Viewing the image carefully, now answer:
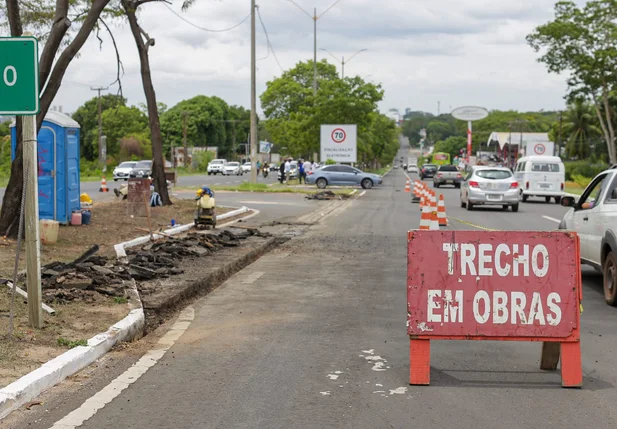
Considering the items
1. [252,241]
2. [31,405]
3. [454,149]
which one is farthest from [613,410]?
[454,149]

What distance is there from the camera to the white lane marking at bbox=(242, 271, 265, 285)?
39.3 ft

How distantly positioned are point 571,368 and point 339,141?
173 ft

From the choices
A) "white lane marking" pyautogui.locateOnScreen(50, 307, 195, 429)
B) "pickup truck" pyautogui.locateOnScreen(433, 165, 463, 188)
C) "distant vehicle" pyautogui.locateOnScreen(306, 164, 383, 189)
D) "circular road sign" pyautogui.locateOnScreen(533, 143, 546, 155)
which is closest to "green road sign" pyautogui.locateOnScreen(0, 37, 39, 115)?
"white lane marking" pyautogui.locateOnScreen(50, 307, 195, 429)

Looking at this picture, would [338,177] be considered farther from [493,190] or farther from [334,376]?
[334,376]

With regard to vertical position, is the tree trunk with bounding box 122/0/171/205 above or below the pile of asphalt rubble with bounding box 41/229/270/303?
above

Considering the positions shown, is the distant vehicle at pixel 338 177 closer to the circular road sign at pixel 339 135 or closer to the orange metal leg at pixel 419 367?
the circular road sign at pixel 339 135

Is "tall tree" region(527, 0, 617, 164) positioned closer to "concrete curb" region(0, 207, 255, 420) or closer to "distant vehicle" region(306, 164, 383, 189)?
Result: "distant vehicle" region(306, 164, 383, 189)

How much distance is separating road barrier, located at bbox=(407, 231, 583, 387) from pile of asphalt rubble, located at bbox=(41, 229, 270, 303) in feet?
14.2

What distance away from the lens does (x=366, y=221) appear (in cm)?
2353

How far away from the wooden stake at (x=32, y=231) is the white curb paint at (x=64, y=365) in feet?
2.21

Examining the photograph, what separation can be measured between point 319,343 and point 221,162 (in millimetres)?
72786

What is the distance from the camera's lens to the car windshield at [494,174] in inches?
1144

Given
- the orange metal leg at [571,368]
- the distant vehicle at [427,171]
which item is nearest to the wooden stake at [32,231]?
the orange metal leg at [571,368]

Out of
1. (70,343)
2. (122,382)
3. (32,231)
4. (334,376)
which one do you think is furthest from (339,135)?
(122,382)
